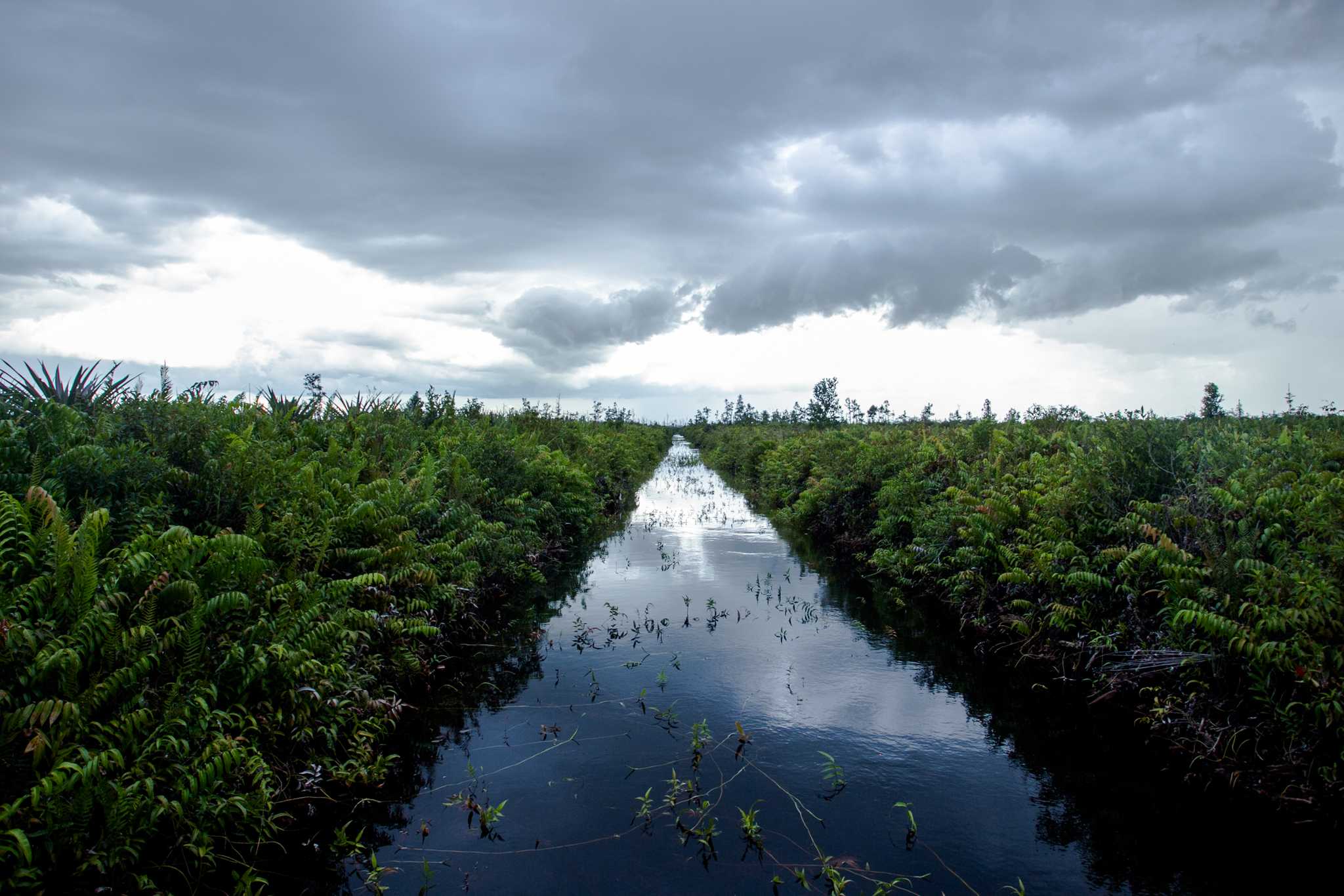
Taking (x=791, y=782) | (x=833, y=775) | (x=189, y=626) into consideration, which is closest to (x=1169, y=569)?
(x=833, y=775)

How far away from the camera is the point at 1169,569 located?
22.1 ft

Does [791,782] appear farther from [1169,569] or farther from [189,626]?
[189,626]

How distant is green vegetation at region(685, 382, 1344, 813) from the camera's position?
557cm

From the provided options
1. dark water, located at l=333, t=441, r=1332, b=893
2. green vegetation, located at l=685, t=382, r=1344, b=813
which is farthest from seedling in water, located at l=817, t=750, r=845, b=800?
green vegetation, located at l=685, t=382, r=1344, b=813

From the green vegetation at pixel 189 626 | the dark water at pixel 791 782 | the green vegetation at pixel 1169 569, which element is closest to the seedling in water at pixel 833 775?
the dark water at pixel 791 782

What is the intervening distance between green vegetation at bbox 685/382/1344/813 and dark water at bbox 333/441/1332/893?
619 mm

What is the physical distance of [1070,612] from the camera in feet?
26.7

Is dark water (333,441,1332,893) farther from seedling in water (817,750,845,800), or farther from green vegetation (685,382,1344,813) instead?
green vegetation (685,382,1344,813)

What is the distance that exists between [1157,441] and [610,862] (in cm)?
791

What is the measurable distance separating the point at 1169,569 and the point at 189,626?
7.76 m

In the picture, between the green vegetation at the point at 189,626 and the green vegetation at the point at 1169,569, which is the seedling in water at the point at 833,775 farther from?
the green vegetation at the point at 1169,569

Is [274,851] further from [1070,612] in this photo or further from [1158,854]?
A: [1070,612]

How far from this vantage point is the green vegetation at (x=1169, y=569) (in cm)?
557

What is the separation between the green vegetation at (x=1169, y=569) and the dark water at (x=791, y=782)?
62cm
